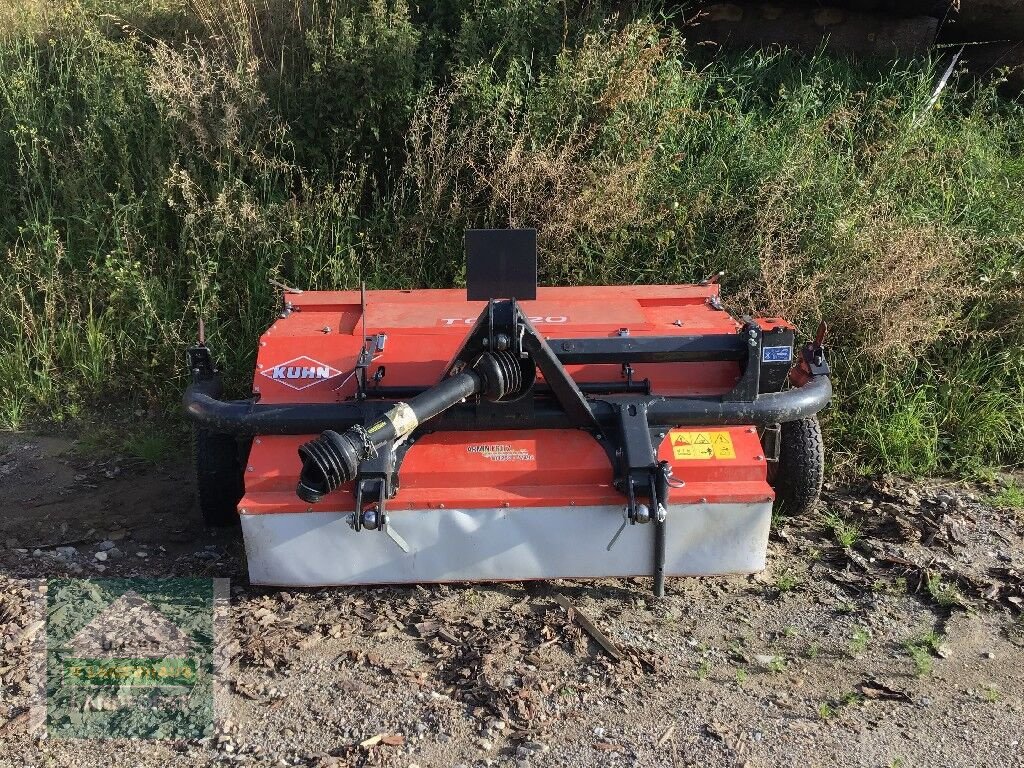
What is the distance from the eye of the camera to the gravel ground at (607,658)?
250 cm

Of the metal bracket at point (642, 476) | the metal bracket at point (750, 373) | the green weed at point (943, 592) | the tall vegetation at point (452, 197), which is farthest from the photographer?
the tall vegetation at point (452, 197)

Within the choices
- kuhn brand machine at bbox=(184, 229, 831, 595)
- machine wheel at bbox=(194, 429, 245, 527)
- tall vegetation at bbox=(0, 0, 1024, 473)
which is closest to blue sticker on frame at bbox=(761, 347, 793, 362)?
kuhn brand machine at bbox=(184, 229, 831, 595)

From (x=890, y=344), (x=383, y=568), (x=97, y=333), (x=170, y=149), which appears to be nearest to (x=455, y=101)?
(x=170, y=149)

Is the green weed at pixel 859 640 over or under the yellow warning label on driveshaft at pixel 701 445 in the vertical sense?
under

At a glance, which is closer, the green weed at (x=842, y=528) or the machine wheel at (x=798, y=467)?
the machine wheel at (x=798, y=467)

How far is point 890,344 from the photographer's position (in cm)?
425

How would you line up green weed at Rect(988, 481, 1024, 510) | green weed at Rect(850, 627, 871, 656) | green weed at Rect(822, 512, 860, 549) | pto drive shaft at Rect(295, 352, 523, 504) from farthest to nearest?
1. green weed at Rect(988, 481, 1024, 510)
2. green weed at Rect(822, 512, 860, 549)
3. green weed at Rect(850, 627, 871, 656)
4. pto drive shaft at Rect(295, 352, 523, 504)

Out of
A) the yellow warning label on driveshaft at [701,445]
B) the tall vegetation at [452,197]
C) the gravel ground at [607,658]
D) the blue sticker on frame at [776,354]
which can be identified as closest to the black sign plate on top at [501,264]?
the yellow warning label on driveshaft at [701,445]

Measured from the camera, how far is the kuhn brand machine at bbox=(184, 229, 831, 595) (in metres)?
2.90

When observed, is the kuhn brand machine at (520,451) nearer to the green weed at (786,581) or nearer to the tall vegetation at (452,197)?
the green weed at (786,581)

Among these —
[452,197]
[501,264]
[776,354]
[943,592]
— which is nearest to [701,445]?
[776,354]

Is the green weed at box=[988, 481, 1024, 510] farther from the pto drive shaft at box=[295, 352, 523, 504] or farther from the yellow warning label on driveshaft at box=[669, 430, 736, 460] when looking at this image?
the pto drive shaft at box=[295, 352, 523, 504]

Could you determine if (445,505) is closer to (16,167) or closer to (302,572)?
(302,572)

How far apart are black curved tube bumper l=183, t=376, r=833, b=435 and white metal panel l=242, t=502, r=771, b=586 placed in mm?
284
